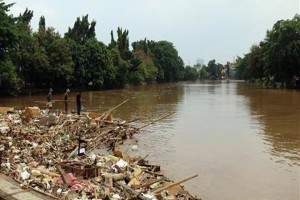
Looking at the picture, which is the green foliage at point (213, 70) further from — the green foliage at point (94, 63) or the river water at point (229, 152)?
the river water at point (229, 152)

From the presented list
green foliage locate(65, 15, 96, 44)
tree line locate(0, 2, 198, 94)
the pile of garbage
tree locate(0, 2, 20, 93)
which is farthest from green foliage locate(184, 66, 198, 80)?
the pile of garbage

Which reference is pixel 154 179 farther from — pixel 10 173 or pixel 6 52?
pixel 6 52

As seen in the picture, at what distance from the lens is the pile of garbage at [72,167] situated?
30.5 ft

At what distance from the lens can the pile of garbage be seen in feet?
30.5

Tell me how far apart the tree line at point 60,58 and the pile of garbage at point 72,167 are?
77.7 feet

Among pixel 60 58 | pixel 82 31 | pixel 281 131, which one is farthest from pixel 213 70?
pixel 281 131

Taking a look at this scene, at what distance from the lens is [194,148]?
1741cm

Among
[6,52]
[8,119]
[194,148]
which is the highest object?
[6,52]

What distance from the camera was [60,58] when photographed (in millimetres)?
52344

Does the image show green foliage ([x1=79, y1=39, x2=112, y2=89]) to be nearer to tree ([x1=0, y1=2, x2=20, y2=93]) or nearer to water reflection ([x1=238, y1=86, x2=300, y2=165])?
tree ([x1=0, y1=2, x2=20, y2=93])

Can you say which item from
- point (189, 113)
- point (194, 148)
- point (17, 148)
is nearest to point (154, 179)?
point (17, 148)

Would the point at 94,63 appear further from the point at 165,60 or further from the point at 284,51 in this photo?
the point at 165,60

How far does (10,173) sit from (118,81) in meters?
63.1

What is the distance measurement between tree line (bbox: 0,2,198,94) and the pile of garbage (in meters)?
23.7
